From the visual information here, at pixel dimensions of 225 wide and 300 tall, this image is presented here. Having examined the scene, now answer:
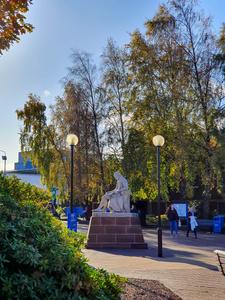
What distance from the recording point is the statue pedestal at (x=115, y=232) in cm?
1650

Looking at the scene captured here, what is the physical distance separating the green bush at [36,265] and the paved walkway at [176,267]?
424 centimetres

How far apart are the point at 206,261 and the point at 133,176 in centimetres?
1933

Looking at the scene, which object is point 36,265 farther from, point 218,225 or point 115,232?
point 218,225

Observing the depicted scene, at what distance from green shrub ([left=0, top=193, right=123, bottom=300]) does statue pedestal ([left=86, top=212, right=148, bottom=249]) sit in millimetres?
13062

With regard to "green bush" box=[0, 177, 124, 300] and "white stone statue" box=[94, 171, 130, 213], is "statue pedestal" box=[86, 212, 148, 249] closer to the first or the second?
"white stone statue" box=[94, 171, 130, 213]

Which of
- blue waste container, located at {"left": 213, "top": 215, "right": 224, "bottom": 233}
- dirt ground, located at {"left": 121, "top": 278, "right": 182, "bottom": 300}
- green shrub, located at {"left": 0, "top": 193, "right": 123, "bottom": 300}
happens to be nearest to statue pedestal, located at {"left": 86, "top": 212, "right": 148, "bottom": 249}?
dirt ground, located at {"left": 121, "top": 278, "right": 182, "bottom": 300}

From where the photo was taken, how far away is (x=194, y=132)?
2894 cm

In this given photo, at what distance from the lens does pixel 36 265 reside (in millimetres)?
3004

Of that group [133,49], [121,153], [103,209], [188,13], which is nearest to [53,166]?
[121,153]

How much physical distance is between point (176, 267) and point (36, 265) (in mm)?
8553

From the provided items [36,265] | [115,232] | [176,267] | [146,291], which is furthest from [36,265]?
[115,232]

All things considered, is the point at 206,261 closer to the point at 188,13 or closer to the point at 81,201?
the point at 188,13

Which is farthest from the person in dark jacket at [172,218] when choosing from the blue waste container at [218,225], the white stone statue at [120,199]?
the white stone statue at [120,199]

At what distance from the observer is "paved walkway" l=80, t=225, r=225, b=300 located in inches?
310
